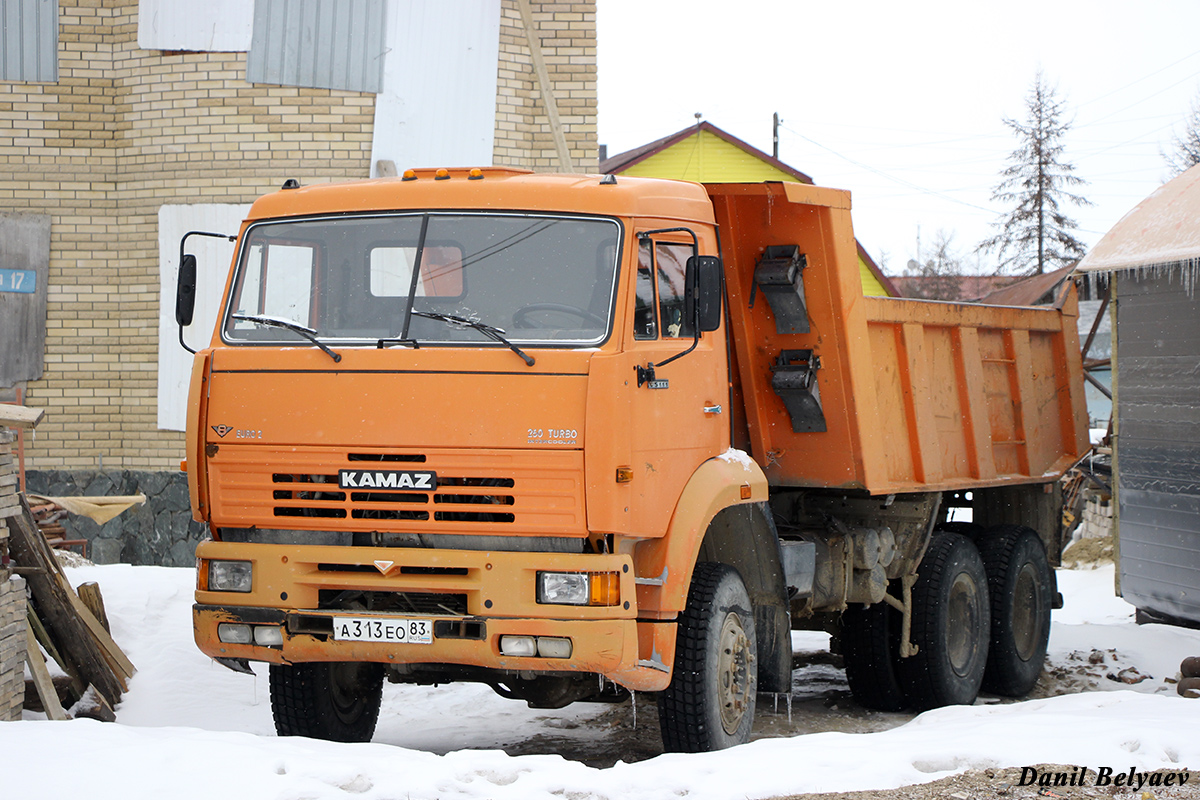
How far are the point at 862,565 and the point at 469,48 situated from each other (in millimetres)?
7990

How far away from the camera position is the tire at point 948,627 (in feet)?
27.8

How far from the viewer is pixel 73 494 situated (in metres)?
13.5

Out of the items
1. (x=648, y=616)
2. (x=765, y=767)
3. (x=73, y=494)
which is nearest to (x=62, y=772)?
(x=648, y=616)

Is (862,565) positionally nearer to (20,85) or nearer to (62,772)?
(62,772)

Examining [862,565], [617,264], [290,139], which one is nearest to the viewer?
[617,264]

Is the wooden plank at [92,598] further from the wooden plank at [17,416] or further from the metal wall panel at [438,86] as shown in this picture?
the metal wall panel at [438,86]

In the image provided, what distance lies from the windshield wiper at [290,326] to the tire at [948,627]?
4644mm

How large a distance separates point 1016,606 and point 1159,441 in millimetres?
1641

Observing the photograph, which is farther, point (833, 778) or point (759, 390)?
point (759, 390)

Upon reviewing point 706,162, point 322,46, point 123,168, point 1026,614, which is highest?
point 706,162

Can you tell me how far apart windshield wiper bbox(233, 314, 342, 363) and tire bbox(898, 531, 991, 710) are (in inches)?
183

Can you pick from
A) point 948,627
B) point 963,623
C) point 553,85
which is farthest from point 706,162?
point 948,627

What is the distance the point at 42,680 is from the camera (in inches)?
293

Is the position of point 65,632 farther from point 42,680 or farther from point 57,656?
point 42,680
